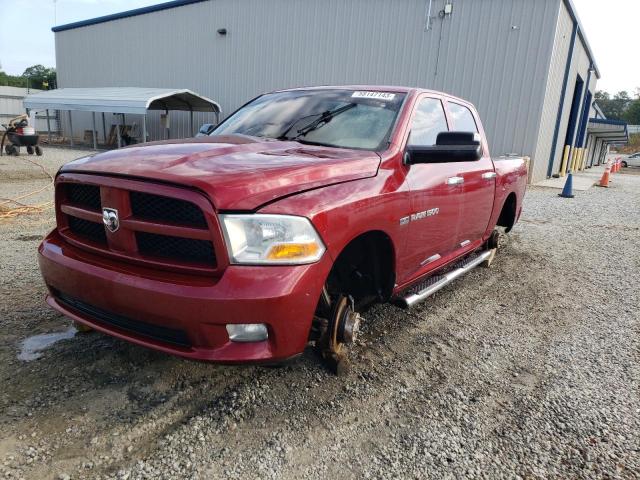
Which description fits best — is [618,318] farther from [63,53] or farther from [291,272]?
→ [63,53]

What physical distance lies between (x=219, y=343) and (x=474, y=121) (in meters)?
3.75

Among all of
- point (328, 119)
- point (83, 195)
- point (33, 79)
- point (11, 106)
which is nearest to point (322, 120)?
point (328, 119)

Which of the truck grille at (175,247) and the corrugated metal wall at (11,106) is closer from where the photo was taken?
the truck grille at (175,247)

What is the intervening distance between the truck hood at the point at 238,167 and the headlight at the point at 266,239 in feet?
0.23

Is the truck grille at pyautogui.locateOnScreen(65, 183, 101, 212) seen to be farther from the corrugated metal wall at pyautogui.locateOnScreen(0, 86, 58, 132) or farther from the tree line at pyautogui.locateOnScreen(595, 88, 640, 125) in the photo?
the tree line at pyautogui.locateOnScreen(595, 88, 640, 125)

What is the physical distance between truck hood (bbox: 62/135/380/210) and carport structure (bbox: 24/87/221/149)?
17.4 meters

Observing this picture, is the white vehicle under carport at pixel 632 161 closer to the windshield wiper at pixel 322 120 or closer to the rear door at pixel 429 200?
the rear door at pixel 429 200

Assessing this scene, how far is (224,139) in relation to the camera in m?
3.12

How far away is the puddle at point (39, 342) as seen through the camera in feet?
9.34

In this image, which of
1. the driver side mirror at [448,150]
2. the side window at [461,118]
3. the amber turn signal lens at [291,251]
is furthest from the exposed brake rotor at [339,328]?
the side window at [461,118]

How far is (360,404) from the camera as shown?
254cm

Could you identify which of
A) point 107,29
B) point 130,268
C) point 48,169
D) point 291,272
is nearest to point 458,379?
point 291,272

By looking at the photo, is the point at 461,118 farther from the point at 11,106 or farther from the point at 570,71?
the point at 11,106

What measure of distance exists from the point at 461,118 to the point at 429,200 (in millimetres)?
1546
